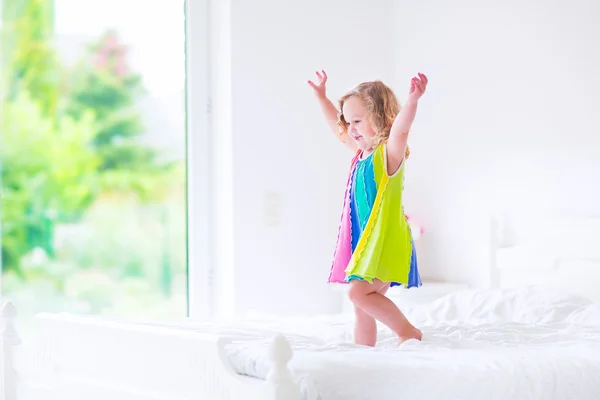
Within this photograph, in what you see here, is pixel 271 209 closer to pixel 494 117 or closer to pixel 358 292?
pixel 494 117

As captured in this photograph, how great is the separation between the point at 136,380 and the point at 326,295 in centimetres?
189

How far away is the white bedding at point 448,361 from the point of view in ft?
5.72

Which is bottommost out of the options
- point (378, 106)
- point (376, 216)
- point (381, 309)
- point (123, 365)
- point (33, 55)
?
point (123, 365)

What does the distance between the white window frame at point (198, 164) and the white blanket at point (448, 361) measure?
1.21 meters

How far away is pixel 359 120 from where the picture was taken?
2.34m

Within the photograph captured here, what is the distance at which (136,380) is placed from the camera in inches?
79.7

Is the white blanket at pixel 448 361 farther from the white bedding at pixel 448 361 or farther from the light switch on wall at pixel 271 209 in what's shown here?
the light switch on wall at pixel 271 209

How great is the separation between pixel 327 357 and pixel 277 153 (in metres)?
1.99

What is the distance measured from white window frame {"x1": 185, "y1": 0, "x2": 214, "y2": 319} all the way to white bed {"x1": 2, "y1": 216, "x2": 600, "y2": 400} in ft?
3.36

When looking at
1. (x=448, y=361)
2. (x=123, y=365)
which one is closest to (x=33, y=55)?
(x=123, y=365)

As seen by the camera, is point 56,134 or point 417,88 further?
point 56,134

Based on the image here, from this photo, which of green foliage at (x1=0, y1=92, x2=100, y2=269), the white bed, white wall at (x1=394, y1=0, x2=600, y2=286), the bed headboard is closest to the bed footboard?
the white bed

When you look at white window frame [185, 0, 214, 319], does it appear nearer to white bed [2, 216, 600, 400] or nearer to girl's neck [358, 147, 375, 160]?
white bed [2, 216, 600, 400]

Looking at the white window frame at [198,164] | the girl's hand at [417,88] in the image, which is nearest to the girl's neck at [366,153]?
the girl's hand at [417,88]
